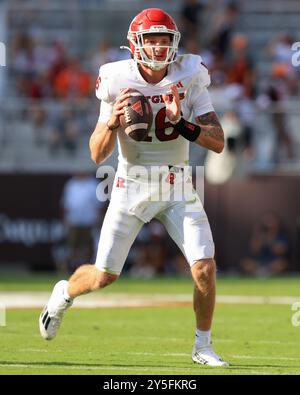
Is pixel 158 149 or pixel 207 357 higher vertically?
pixel 158 149

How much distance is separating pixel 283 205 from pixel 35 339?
28.1ft

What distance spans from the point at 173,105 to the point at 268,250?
30.9ft

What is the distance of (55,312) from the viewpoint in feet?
25.0

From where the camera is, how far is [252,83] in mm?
17766

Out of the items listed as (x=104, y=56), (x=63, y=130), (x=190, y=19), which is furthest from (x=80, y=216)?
(x=190, y=19)

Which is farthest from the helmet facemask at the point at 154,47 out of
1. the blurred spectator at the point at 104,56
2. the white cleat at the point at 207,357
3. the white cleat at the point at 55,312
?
the blurred spectator at the point at 104,56

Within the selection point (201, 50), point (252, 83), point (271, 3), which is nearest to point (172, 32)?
point (252, 83)

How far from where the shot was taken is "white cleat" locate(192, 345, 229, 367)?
23.4 ft

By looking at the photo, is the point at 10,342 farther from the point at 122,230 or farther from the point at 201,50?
the point at 201,50

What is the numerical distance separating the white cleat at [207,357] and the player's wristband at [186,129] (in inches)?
53.8

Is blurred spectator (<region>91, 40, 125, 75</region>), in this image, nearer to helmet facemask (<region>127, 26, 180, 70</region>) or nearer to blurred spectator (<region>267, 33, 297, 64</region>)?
blurred spectator (<region>267, 33, 297, 64</region>)

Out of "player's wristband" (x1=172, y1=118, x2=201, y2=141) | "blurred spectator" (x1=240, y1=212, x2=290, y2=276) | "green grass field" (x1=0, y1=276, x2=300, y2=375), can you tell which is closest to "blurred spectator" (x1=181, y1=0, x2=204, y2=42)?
"blurred spectator" (x1=240, y1=212, x2=290, y2=276)

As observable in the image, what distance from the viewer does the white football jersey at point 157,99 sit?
24.3 ft

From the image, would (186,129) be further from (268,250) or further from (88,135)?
(88,135)
